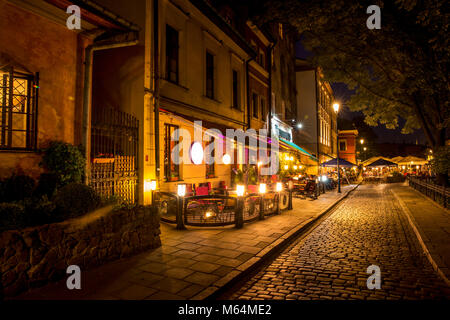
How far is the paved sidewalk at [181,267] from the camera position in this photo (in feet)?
12.8

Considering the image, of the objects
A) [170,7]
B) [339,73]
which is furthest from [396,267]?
[339,73]

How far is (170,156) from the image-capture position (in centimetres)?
1079

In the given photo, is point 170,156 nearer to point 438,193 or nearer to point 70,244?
point 70,244

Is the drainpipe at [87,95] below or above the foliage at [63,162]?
above

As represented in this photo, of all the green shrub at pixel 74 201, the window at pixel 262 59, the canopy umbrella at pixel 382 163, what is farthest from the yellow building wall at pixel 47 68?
the canopy umbrella at pixel 382 163

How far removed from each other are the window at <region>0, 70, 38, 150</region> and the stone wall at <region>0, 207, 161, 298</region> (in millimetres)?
2519

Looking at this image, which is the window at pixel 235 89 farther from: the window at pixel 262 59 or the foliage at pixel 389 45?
the window at pixel 262 59

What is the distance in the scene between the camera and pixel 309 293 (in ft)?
13.4

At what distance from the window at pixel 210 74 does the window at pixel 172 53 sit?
2573mm

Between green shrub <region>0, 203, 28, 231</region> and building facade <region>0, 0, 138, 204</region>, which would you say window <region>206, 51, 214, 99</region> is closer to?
building facade <region>0, 0, 138, 204</region>

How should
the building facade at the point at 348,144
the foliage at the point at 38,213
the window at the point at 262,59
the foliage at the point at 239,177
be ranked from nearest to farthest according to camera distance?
the foliage at the point at 38,213
the foliage at the point at 239,177
the window at the point at 262,59
the building facade at the point at 348,144

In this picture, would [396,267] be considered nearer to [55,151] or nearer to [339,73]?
[55,151]

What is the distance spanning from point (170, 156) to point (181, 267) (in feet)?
21.0

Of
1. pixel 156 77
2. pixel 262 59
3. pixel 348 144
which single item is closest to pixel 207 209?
pixel 156 77
